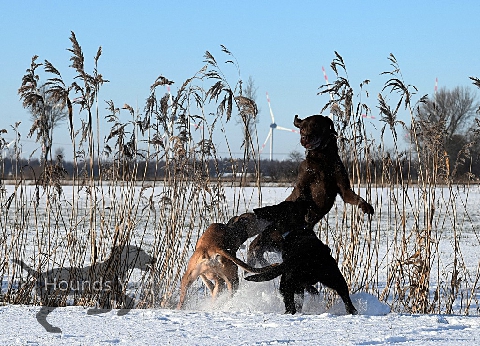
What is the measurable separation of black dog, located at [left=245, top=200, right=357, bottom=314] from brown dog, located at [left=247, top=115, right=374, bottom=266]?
73 mm

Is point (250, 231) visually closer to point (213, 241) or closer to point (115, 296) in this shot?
point (213, 241)

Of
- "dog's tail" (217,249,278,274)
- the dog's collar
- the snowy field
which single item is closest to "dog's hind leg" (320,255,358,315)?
the snowy field

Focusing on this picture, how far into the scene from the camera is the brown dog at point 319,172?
3916mm

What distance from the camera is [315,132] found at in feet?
12.8

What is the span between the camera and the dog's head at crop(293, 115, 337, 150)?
389 centimetres

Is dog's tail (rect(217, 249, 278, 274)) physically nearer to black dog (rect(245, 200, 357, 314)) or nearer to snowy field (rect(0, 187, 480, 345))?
black dog (rect(245, 200, 357, 314))

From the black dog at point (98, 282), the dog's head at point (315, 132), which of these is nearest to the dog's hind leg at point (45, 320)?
the black dog at point (98, 282)

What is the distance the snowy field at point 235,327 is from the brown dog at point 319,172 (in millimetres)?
592

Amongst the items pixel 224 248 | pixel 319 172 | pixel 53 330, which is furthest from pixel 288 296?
pixel 53 330

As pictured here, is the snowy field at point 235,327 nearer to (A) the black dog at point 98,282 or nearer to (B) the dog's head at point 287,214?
(B) the dog's head at point 287,214

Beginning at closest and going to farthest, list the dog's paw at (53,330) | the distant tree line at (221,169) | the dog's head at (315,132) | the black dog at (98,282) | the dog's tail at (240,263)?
1. the dog's paw at (53,330)
2. the dog's head at (315,132)
3. the dog's tail at (240,263)
4. the black dog at (98,282)
5. the distant tree line at (221,169)

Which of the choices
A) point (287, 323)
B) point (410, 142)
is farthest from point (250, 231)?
point (410, 142)

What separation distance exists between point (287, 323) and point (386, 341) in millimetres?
637

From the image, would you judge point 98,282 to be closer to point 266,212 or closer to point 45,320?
point 45,320
